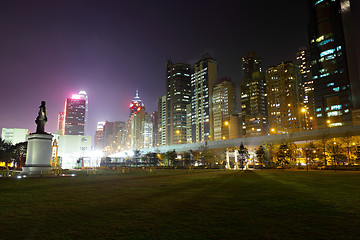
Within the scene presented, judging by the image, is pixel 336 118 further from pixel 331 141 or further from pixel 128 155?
pixel 128 155

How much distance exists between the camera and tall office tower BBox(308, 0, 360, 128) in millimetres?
147750

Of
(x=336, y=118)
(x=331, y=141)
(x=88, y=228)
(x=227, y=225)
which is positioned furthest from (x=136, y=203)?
(x=336, y=118)

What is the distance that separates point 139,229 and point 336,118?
16825 centimetres

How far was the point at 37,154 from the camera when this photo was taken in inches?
1491

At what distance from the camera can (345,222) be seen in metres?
7.60

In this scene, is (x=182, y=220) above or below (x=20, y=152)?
below

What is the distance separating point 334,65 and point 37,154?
16803 centimetres

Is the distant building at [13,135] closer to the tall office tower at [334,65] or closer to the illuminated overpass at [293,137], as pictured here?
the illuminated overpass at [293,137]

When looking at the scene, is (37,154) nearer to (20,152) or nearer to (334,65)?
(20,152)

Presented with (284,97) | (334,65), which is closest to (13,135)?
(284,97)

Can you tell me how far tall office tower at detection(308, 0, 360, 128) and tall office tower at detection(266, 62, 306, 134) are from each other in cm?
2282

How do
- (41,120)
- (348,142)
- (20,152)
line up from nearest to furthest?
(41,120)
(348,142)
(20,152)

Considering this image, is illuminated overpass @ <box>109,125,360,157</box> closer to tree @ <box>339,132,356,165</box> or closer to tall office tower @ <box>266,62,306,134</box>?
tree @ <box>339,132,356,165</box>

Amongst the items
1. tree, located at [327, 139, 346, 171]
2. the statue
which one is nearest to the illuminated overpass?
tree, located at [327, 139, 346, 171]
